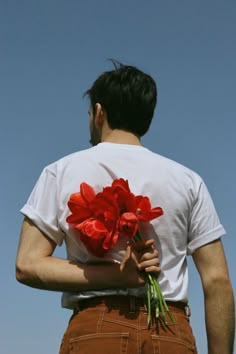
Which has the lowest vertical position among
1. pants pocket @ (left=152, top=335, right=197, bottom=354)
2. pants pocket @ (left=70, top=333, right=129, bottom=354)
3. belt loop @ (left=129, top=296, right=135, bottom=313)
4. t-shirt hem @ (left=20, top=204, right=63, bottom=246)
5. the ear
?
pants pocket @ (left=152, top=335, right=197, bottom=354)

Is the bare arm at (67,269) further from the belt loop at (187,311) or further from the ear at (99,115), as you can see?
the ear at (99,115)

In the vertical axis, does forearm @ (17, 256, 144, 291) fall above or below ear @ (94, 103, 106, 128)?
below

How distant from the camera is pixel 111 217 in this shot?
3.76 metres

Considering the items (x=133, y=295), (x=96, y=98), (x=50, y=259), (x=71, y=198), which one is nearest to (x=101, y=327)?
(x=133, y=295)

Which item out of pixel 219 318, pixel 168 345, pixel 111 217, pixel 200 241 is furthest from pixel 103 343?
pixel 200 241

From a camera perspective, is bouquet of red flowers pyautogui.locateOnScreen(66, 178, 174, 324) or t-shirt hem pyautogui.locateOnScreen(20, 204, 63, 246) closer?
bouquet of red flowers pyautogui.locateOnScreen(66, 178, 174, 324)

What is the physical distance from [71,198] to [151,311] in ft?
2.61

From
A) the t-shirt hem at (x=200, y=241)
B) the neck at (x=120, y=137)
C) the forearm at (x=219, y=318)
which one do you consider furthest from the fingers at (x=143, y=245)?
the neck at (x=120, y=137)

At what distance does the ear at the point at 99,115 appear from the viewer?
14.0 feet

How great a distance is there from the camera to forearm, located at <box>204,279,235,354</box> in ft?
13.0

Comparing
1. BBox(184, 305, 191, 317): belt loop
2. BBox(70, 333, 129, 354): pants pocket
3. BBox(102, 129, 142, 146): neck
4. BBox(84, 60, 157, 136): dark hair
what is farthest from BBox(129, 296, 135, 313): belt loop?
BBox(84, 60, 157, 136): dark hair

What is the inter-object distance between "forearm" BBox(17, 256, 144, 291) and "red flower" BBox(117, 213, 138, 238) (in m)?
0.20

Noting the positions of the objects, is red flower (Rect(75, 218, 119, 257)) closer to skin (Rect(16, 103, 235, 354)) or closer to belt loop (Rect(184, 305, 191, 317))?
skin (Rect(16, 103, 235, 354))

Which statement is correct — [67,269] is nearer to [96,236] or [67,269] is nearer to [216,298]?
[96,236]
